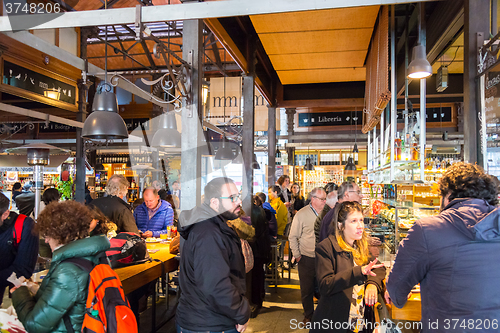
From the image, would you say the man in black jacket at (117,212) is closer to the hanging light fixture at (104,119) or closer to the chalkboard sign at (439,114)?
the hanging light fixture at (104,119)

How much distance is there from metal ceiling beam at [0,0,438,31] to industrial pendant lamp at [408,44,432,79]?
187 centimetres

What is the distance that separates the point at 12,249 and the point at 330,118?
950cm

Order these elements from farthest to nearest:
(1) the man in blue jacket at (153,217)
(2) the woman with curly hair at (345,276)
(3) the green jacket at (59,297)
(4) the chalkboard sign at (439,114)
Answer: (4) the chalkboard sign at (439,114) → (1) the man in blue jacket at (153,217) → (2) the woman with curly hair at (345,276) → (3) the green jacket at (59,297)

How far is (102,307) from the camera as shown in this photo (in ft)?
6.34

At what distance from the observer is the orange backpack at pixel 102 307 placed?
1917 millimetres

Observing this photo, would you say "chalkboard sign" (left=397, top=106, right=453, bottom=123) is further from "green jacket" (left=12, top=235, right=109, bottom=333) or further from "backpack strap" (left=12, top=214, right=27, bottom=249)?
"green jacket" (left=12, top=235, right=109, bottom=333)

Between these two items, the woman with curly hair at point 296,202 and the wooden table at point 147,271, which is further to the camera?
the woman with curly hair at point 296,202

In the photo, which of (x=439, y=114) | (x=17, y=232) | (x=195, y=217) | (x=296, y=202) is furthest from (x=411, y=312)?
(x=439, y=114)

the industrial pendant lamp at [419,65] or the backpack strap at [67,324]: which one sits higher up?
the industrial pendant lamp at [419,65]

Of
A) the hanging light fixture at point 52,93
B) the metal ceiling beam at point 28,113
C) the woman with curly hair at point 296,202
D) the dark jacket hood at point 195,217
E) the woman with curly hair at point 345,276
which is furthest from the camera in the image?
the woman with curly hair at point 296,202

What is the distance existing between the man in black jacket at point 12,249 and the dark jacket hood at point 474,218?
298cm

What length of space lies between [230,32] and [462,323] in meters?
4.11

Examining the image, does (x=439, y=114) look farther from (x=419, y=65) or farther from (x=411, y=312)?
(x=411, y=312)

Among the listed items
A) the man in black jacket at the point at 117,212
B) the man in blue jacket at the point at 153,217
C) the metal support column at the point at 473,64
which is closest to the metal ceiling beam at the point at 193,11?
the metal support column at the point at 473,64
